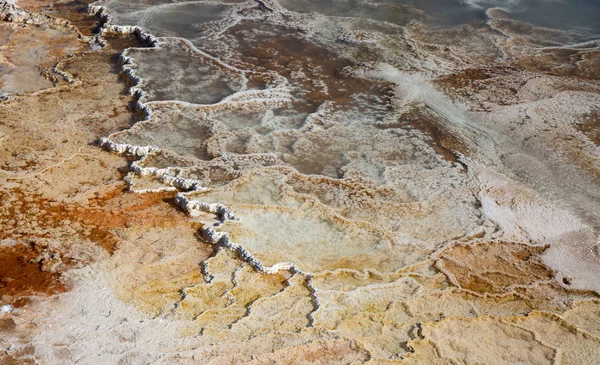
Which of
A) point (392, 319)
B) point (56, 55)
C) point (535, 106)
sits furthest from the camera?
point (56, 55)

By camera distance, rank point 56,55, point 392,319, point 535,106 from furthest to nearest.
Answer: point 56,55 → point 535,106 → point 392,319

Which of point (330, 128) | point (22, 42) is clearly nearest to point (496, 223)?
point (330, 128)

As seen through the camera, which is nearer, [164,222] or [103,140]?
[164,222]

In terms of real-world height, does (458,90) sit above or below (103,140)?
above

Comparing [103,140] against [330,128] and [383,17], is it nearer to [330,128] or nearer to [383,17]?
[330,128]

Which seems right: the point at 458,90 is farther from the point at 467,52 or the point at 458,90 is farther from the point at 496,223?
the point at 496,223

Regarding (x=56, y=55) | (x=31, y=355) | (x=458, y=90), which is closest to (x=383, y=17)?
(x=458, y=90)
